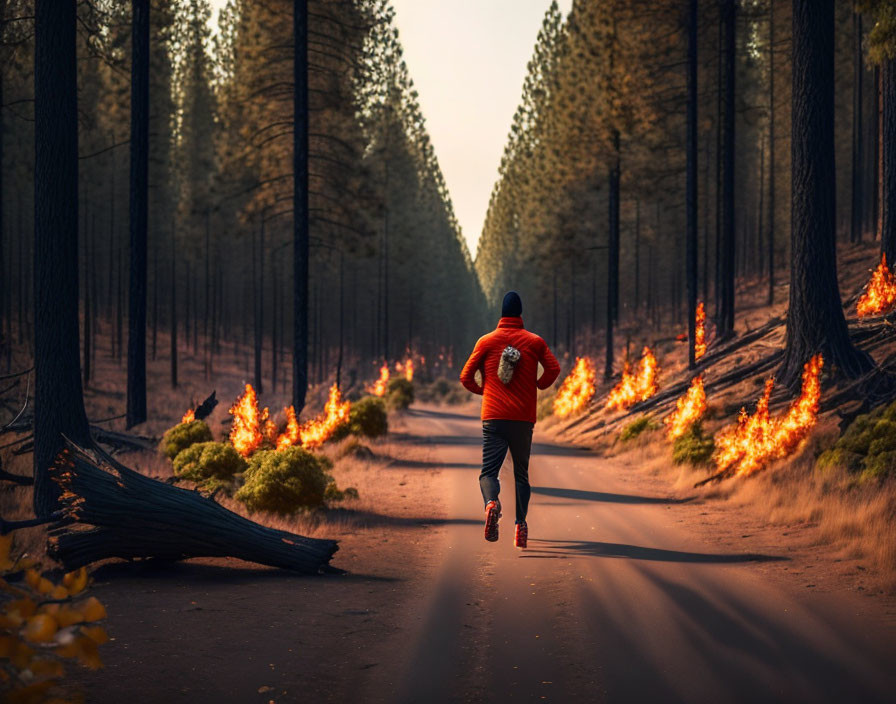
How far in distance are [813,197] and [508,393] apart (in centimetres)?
938

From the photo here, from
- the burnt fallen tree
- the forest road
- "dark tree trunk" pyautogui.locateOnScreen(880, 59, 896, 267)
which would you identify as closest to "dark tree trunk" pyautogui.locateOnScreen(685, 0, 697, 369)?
"dark tree trunk" pyautogui.locateOnScreen(880, 59, 896, 267)

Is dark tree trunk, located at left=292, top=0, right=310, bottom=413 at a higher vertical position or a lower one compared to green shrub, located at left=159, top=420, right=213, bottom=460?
higher

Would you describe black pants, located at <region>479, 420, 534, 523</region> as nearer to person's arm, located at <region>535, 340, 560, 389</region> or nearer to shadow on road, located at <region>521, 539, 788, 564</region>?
person's arm, located at <region>535, 340, 560, 389</region>

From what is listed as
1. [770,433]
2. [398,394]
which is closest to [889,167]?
[770,433]

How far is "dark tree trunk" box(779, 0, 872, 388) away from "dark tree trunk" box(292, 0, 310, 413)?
11.0 metres

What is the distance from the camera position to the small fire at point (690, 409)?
1745cm

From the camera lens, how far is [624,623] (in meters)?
6.26

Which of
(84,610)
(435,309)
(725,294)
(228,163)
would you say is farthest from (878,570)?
(435,309)

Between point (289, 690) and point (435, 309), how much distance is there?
78664 mm

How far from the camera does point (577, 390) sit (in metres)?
30.2

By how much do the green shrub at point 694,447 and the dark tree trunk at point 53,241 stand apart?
10030 millimetres

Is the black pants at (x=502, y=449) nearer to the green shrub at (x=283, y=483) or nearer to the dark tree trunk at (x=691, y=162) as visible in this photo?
the green shrub at (x=283, y=483)

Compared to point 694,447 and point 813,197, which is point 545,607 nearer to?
point 694,447

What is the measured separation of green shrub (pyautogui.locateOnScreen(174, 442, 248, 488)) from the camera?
12335 mm
